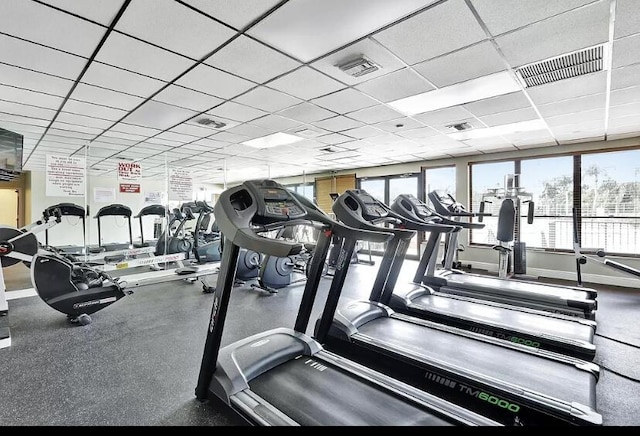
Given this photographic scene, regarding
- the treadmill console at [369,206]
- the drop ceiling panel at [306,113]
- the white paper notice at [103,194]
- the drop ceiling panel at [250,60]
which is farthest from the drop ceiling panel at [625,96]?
A: the white paper notice at [103,194]

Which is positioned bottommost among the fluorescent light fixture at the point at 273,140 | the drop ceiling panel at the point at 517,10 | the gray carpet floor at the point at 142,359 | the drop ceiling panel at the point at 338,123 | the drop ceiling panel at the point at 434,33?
the gray carpet floor at the point at 142,359

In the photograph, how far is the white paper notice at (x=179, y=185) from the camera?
5.98m

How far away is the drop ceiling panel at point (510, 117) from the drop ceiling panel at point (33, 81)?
5.00 meters

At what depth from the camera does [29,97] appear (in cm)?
355

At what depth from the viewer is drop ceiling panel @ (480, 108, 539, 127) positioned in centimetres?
418

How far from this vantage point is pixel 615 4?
2041 mm

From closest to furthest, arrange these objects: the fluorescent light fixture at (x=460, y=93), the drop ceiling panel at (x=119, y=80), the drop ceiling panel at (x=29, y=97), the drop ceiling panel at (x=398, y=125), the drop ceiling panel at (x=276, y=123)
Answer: the drop ceiling panel at (x=119, y=80) → the fluorescent light fixture at (x=460, y=93) → the drop ceiling panel at (x=29, y=97) → the drop ceiling panel at (x=276, y=123) → the drop ceiling panel at (x=398, y=125)

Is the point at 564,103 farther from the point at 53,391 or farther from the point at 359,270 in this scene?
the point at 53,391

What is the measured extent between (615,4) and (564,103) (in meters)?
2.08

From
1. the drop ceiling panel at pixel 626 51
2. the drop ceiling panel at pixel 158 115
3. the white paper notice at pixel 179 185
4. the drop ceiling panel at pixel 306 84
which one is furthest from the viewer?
the white paper notice at pixel 179 185

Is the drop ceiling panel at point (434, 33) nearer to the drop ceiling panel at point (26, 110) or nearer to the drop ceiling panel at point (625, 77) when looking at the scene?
the drop ceiling panel at point (625, 77)

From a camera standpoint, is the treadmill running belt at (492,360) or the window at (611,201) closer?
the treadmill running belt at (492,360)

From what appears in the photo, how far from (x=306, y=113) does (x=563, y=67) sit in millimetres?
2734

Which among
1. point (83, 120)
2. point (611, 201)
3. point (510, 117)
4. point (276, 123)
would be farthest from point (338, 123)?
point (611, 201)
